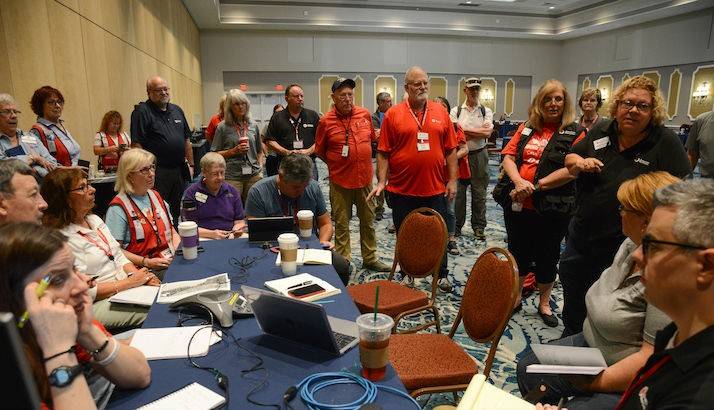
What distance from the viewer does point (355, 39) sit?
43.9ft

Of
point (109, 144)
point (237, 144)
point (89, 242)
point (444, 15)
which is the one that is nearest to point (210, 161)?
point (89, 242)

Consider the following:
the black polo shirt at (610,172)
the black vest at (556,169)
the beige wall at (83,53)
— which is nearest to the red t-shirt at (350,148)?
the black vest at (556,169)

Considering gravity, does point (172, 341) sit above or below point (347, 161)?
below

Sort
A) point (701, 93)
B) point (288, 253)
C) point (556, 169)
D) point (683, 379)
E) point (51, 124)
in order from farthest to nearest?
point (701, 93) < point (51, 124) < point (556, 169) < point (288, 253) < point (683, 379)

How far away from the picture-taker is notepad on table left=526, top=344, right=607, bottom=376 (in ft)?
4.54

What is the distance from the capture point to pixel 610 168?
7.72 feet

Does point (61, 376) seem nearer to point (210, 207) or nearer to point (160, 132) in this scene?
point (210, 207)

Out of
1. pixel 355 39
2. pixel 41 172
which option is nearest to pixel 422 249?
pixel 41 172

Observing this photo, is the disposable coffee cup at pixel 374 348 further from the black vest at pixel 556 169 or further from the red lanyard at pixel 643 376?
the black vest at pixel 556 169

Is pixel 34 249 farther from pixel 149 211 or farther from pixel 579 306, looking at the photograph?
pixel 579 306

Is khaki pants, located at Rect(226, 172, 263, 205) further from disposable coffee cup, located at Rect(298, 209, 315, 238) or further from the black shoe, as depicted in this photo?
the black shoe

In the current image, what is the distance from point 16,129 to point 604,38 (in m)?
15.8

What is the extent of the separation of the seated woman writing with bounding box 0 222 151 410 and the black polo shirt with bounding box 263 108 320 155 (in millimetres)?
3634

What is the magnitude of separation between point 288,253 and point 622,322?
147 cm
